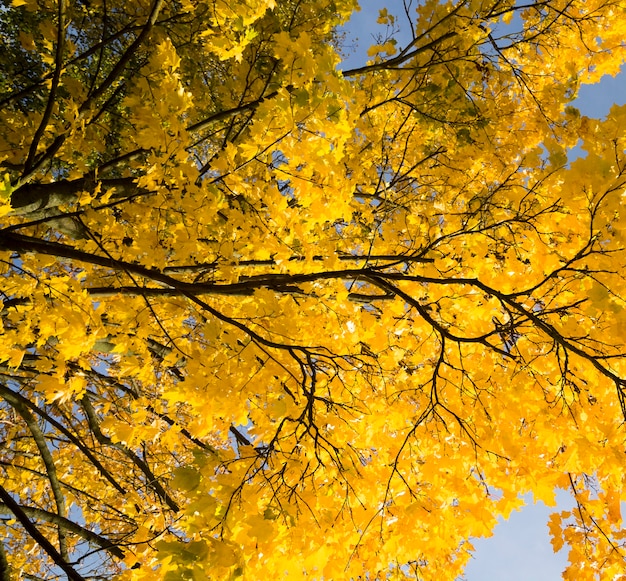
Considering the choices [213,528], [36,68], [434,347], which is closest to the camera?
[213,528]

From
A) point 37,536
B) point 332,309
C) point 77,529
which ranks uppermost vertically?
point 332,309

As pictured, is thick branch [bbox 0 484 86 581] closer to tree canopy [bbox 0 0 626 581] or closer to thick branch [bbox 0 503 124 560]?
tree canopy [bbox 0 0 626 581]

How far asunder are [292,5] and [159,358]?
184 inches

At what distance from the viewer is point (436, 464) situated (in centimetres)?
273

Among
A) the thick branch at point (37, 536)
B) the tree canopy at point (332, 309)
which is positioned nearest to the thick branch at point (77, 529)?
the tree canopy at point (332, 309)

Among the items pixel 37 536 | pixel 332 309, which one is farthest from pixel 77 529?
pixel 332 309

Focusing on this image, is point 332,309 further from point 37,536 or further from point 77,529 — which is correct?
point 77,529

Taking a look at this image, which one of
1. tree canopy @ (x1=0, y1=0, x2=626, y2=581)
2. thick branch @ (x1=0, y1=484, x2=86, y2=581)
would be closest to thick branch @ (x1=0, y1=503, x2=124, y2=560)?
tree canopy @ (x1=0, y1=0, x2=626, y2=581)

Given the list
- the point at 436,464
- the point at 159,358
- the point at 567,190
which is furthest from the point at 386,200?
the point at 159,358

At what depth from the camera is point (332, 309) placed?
104 inches

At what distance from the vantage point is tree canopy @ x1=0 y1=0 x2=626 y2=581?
6.72 feet

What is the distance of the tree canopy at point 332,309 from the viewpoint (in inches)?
80.6

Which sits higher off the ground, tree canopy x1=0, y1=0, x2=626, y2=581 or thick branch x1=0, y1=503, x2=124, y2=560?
tree canopy x1=0, y1=0, x2=626, y2=581

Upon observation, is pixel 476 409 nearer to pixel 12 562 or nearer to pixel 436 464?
pixel 436 464
